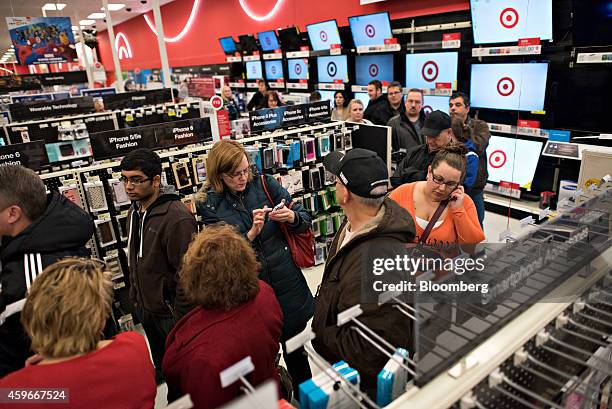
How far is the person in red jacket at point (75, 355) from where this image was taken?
3.96 feet

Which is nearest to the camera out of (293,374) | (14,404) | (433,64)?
(14,404)

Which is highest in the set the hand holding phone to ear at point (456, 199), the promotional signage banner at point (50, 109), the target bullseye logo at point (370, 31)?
the target bullseye logo at point (370, 31)

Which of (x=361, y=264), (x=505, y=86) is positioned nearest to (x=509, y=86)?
(x=505, y=86)

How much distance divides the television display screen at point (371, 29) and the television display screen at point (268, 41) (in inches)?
111

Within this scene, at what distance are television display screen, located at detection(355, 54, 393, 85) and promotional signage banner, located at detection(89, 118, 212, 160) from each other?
3999 mm

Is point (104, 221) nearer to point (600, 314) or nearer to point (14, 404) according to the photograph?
point (14, 404)

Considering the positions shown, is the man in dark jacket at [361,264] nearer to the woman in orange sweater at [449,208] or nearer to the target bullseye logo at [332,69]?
the woman in orange sweater at [449,208]

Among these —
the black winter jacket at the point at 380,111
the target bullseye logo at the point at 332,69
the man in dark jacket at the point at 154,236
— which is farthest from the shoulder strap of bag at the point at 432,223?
the target bullseye logo at the point at 332,69

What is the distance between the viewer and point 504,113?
5570 millimetres

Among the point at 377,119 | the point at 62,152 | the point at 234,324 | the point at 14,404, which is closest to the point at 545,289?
the point at 234,324

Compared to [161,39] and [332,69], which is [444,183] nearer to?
[332,69]

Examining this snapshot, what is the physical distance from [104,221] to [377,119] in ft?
12.7

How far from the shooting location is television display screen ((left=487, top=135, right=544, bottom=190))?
5.34m

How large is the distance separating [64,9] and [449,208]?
17.1m
